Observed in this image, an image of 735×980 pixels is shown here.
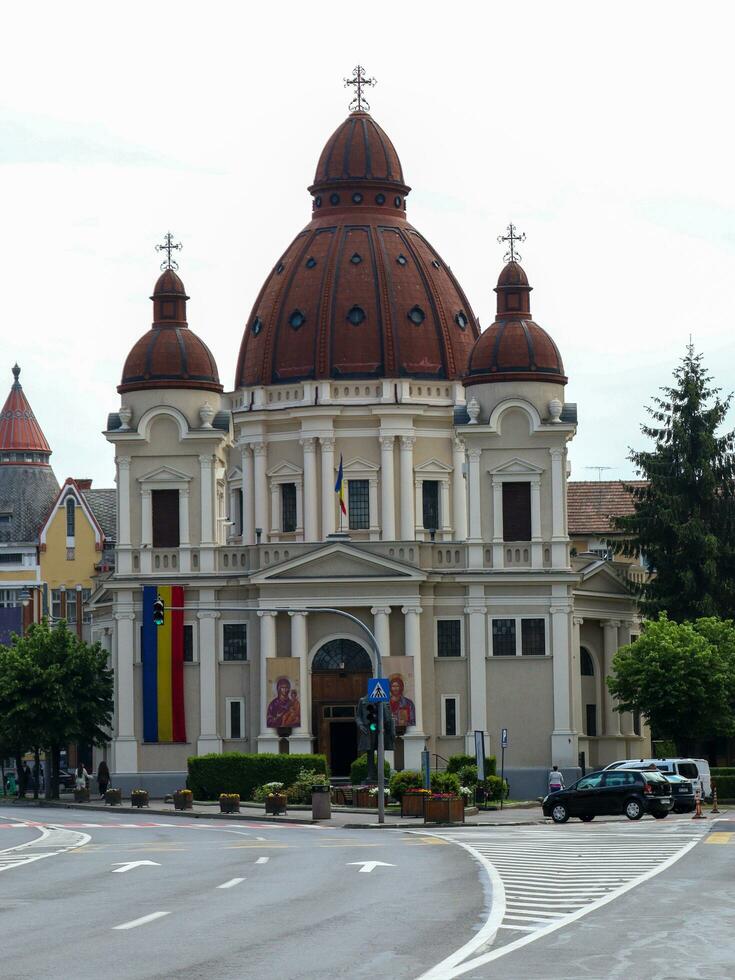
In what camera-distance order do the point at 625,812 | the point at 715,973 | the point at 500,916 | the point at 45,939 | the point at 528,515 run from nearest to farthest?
the point at 715,973 → the point at 45,939 → the point at 500,916 → the point at 625,812 → the point at 528,515

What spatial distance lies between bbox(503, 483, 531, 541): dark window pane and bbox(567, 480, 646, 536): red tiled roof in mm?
23695

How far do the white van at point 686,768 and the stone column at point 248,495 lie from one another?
3387 centimetres

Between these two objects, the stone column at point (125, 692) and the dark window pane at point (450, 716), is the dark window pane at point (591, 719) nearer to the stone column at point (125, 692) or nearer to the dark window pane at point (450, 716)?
the dark window pane at point (450, 716)

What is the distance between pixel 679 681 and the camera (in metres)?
76.8

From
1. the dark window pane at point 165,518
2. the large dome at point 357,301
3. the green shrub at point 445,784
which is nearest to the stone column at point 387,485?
the large dome at point 357,301

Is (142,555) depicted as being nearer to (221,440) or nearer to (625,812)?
(221,440)

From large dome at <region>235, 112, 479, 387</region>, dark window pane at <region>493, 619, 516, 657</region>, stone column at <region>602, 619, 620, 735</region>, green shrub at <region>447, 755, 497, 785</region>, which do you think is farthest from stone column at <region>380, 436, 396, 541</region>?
green shrub at <region>447, 755, 497, 785</region>

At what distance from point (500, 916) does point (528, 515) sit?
62.9 metres

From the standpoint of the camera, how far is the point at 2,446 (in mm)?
136625

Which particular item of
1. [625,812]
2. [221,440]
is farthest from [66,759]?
[625,812]

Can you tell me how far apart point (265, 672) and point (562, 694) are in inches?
497

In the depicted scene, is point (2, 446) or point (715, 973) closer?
point (715, 973)

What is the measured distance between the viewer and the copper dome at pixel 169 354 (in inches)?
3553

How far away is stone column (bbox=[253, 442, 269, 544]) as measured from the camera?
9650cm
